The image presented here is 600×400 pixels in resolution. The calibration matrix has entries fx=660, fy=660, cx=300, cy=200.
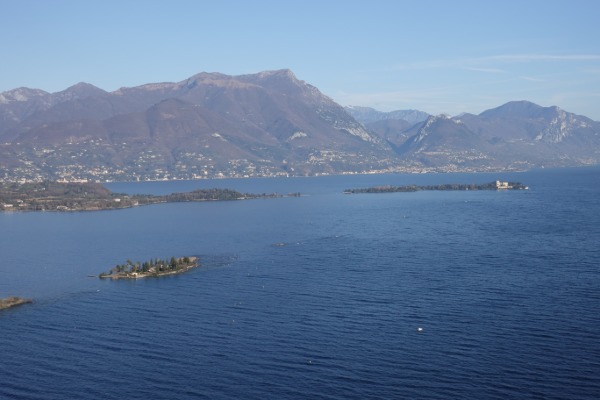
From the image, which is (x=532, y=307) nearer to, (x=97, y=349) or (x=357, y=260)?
(x=357, y=260)

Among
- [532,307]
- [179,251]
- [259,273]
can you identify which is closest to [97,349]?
[259,273]

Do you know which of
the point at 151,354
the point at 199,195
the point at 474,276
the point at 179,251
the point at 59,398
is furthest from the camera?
the point at 199,195

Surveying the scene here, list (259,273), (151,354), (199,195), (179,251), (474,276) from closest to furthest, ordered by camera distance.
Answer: (151,354)
(474,276)
(259,273)
(179,251)
(199,195)

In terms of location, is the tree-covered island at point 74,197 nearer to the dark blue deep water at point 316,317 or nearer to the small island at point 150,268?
the dark blue deep water at point 316,317

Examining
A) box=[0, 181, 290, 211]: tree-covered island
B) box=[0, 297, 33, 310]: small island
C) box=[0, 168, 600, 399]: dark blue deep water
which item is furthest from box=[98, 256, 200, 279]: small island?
box=[0, 181, 290, 211]: tree-covered island

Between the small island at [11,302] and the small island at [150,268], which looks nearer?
the small island at [11,302]

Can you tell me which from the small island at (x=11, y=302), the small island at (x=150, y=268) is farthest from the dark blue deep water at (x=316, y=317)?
the small island at (x=150, y=268)
